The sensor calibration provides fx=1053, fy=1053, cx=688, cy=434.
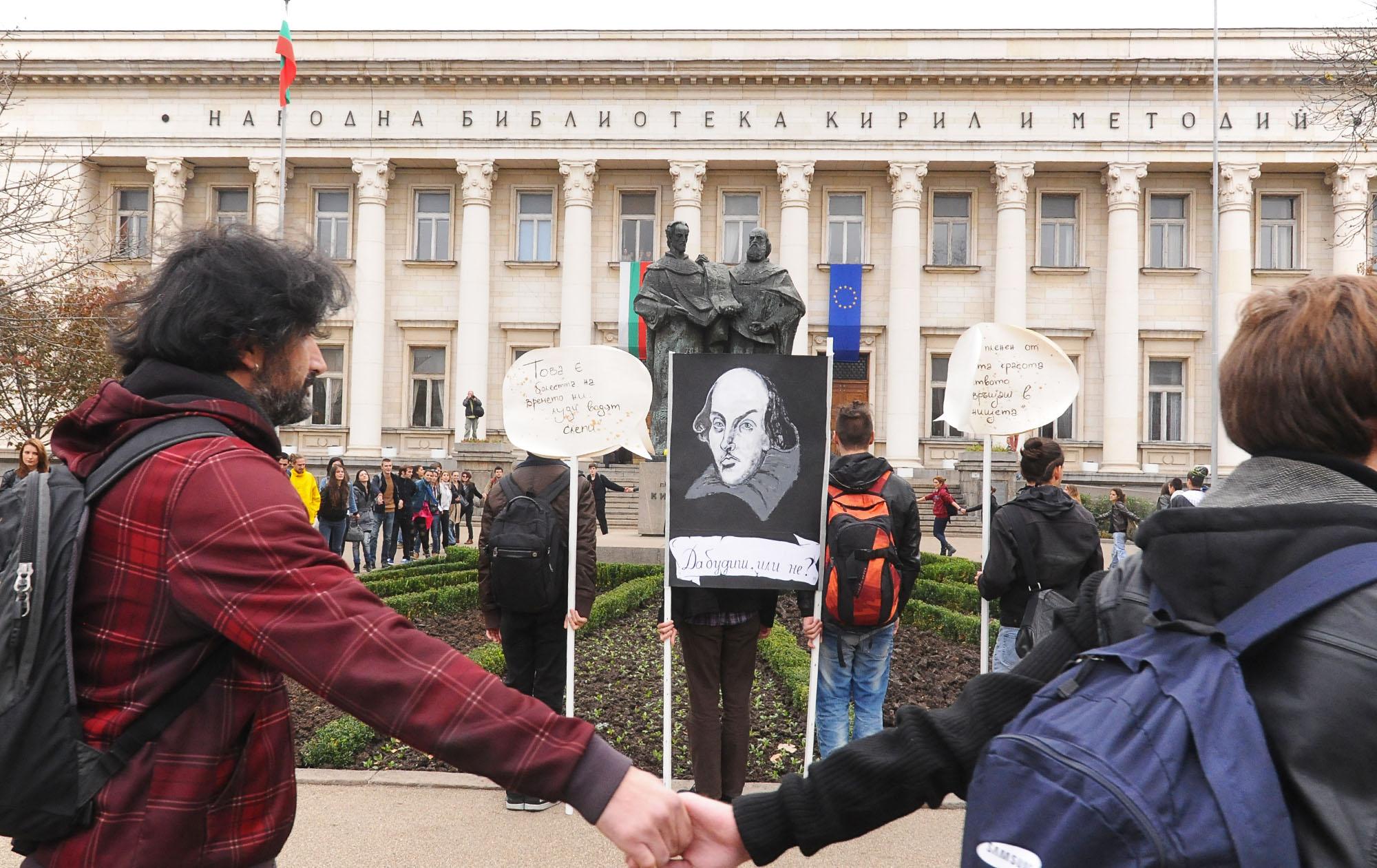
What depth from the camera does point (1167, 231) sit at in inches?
1312

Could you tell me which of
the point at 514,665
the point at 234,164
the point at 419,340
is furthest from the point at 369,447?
the point at 514,665

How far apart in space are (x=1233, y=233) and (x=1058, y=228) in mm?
5027

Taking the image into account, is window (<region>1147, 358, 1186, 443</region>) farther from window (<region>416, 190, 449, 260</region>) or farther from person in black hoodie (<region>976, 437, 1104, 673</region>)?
person in black hoodie (<region>976, 437, 1104, 673</region>)

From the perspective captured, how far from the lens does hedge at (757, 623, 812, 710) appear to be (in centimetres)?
721

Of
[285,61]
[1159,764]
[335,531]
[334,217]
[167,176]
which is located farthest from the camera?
[334,217]

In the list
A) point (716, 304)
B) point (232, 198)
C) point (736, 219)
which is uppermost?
point (232, 198)

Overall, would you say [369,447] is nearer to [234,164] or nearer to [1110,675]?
[234,164]

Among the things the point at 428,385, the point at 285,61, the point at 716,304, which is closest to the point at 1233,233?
the point at 428,385

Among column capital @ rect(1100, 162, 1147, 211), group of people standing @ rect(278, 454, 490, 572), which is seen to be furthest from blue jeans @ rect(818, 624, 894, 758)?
column capital @ rect(1100, 162, 1147, 211)

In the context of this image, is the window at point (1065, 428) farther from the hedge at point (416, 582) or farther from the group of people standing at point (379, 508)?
the hedge at point (416, 582)

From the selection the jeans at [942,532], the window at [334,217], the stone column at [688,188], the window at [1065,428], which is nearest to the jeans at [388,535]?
the jeans at [942,532]

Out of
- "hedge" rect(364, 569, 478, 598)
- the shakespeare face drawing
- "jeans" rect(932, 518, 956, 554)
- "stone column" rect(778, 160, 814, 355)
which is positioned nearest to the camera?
the shakespeare face drawing

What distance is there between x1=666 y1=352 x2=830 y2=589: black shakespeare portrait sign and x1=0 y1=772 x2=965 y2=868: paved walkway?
125 cm

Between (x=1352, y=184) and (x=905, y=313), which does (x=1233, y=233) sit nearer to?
(x=1352, y=184)
